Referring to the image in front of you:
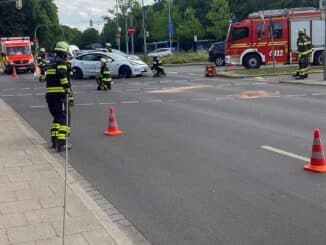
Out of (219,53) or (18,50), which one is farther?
(18,50)

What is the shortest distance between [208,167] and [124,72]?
22223mm

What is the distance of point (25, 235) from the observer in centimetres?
504

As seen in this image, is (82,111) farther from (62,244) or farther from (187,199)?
(62,244)

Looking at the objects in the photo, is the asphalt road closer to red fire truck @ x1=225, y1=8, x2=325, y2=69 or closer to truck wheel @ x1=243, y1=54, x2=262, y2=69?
red fire truck @ x1=225, y1=8, x2=325, y2=69

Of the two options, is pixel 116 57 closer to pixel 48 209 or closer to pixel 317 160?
pixel 317 160

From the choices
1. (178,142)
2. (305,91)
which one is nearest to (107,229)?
(178,142)

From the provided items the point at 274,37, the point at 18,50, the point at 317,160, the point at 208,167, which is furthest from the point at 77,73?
the point at 317,160

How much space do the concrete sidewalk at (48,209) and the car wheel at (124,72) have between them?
811 inches

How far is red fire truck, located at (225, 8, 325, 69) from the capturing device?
3081 cm

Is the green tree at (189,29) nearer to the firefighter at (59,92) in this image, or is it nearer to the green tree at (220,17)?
the green tree at (220,17)

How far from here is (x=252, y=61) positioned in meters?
31.3

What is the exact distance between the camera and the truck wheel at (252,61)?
31219mm

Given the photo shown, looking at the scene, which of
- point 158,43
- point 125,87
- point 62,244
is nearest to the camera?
point 62,244

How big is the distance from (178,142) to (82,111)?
6.45 metres
